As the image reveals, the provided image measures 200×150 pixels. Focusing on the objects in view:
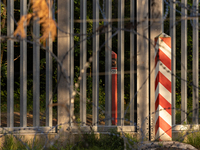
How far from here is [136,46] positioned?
3.43 meters

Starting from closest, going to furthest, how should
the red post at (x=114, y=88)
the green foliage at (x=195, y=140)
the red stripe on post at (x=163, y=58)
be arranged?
1. the red stripe on post at (x=163, y=58)
2. the green foliage at (x=195, y=140)
3. the red post at (x=114, y=88)

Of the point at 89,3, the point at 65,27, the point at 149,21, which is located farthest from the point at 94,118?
the point at 89,3

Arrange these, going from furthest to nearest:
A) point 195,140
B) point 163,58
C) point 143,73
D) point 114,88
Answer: point 114,88, point 143,73, point 195,140, point 163,58

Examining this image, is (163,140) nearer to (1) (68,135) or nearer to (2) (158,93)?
(2) (158,93)

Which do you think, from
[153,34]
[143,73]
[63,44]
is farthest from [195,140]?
[63,44]

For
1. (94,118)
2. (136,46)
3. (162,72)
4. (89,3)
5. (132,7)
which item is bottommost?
(94,118)

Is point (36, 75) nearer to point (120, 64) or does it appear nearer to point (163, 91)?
point (120, 64)

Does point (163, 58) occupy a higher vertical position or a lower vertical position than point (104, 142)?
higher

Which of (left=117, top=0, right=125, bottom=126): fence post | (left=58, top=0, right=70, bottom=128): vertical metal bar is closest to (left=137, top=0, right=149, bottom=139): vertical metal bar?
(left=117, top=0, right=125, bottom=126): fence post

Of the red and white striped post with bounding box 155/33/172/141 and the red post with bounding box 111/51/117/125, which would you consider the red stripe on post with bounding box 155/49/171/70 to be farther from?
the red post with bounding box 111/51/117/125

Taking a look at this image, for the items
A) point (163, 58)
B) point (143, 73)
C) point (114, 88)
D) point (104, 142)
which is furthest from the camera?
point (114, 88)

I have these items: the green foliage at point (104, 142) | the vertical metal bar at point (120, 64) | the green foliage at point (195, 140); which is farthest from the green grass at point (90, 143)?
the green foliage at point (195, 140)

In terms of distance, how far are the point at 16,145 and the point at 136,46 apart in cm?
197

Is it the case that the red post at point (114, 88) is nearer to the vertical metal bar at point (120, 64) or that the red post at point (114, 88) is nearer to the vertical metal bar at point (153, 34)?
the vertical metal bar at point (120, 64)
